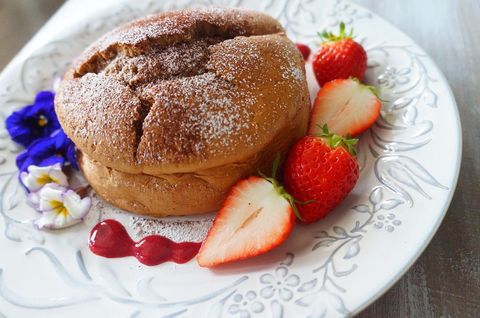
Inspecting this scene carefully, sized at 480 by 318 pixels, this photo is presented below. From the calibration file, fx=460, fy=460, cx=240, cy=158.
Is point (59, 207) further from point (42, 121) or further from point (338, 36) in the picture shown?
point (338, 36)

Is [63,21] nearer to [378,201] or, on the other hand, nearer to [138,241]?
[138,241]

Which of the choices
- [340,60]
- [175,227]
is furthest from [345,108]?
[175,227]

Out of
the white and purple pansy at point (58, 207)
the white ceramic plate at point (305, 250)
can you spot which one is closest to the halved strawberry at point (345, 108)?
the white ceramic plate at point (305, 250)

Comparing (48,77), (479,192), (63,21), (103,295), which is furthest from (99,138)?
(63,21)

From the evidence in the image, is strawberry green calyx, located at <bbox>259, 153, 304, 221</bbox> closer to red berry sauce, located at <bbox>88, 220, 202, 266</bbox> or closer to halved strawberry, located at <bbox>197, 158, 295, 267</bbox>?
halved strawberry, located at <bbox>197, 158, 295, 267</bbox>

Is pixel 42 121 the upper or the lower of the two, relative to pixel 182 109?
lower

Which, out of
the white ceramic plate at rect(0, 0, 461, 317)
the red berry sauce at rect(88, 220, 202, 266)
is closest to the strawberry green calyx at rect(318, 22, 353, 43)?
the white ceramic plate at rect(0, 0, 461, 317)
